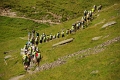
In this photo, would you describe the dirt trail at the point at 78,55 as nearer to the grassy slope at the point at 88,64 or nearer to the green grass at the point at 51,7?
the grassy slope at the point at 88,64

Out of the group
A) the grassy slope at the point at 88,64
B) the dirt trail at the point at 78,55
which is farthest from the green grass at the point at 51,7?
the dirt trail at the point at 78,55

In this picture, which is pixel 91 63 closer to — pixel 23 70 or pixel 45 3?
pixel 23 70

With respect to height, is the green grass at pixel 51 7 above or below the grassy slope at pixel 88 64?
below

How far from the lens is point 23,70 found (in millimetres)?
43375

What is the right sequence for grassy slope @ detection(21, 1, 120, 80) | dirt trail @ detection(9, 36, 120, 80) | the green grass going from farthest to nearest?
the green grass < dirt trail @ detection(9, 36, 120, 80) < grassy slope @ detection(21, 1, 120, 80)

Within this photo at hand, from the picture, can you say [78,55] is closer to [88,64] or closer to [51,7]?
[88,64]

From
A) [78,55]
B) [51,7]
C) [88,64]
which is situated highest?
[88,64]

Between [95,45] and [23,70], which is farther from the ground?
[95,45]

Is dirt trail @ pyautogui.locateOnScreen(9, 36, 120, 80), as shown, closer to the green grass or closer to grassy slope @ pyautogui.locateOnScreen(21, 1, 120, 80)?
grassy slope @ pyautogui.locateOnScreen(21, 1, 120, 80)

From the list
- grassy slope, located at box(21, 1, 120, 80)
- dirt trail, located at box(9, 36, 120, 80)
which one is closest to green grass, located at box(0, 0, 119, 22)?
grassy slope, located at box(21, 1, 120, 80)

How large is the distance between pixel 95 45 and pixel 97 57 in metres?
8.28

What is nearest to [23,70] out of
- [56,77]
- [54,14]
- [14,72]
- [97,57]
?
[14,72]

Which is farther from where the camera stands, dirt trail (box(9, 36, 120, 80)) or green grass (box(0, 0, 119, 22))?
green grass (box(0, 0, 119, 22))

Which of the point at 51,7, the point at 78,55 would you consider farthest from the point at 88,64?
the point at 51,7
